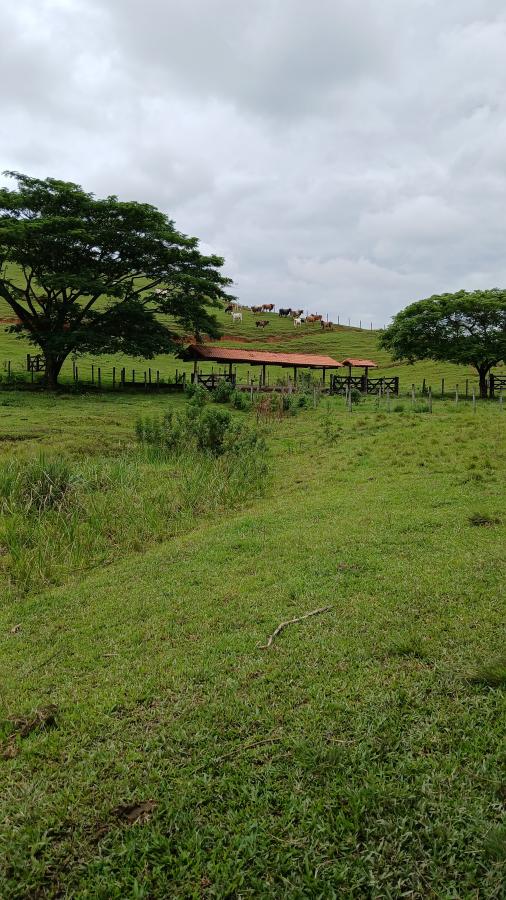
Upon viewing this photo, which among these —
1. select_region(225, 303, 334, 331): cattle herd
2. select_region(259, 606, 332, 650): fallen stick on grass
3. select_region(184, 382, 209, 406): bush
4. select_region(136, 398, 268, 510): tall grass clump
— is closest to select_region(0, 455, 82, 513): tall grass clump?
select_region(136, 398, 268, 510): tall grass clump

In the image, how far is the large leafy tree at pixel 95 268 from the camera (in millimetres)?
27766

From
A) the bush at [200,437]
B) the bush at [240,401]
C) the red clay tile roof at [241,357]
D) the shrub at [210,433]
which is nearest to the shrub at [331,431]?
the bush at [200,437]

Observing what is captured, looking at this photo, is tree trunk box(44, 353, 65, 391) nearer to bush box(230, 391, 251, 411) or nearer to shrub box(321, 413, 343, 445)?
bush box(230, 391, 251, 411)

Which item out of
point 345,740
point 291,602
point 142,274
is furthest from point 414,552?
point 142,274

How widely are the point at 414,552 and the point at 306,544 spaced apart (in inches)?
54.3

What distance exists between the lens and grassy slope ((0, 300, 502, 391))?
41963 millimetres

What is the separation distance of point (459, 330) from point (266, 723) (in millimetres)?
37068

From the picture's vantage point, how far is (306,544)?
6734mm

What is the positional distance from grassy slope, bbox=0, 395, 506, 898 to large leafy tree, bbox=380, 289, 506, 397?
31.0 metres

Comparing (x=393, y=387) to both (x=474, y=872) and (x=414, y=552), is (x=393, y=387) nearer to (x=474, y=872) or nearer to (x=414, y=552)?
(x=414, y=552)

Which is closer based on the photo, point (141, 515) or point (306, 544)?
point (306, 544)

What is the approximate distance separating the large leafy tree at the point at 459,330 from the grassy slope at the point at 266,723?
102ft

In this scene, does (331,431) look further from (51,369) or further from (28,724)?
(51,369)

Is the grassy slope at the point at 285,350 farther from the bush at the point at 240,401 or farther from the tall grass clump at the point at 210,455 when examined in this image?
the tall grass clump at the point at 210,455
